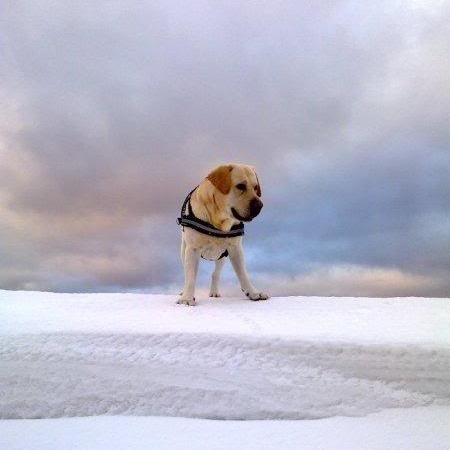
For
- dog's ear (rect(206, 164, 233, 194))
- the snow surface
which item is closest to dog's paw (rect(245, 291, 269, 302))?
dog's ear (rect(206, 164, 233, 194))

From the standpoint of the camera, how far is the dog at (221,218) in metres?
3.63

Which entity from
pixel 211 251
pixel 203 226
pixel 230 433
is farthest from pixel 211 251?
pixel 230 433

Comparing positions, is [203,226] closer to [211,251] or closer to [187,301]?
[211,251]

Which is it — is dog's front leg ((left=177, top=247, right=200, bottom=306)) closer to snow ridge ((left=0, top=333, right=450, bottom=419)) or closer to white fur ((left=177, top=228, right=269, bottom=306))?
white fur ((left=177, top=228, right=269, bottom=306))

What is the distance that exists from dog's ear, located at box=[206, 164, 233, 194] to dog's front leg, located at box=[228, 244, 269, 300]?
1.81 ft

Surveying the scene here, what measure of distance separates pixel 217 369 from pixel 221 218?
Answer: 178 cm

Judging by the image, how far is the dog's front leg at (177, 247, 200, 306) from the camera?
3662 mm

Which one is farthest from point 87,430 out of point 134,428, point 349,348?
point 349,348

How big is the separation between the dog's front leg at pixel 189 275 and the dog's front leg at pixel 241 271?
1.01 feet

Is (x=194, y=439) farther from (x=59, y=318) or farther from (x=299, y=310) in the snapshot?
(x=299, y=310)

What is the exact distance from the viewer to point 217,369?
83.0 inches

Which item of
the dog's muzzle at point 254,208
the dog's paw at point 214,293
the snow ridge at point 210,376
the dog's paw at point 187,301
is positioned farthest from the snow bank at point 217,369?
the dog's paw at point 214,293

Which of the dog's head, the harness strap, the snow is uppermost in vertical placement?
A: the dog's head

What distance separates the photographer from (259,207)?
358 cm
